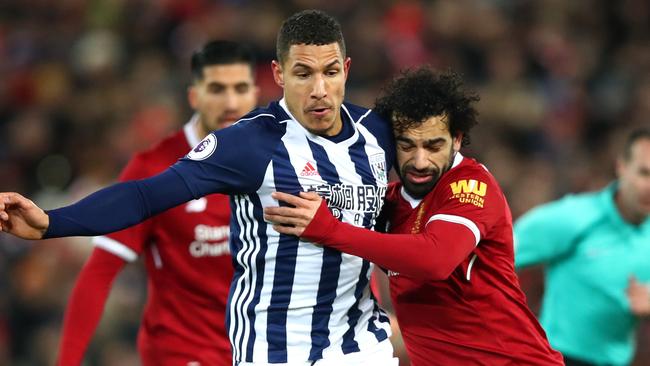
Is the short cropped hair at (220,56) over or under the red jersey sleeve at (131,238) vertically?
over

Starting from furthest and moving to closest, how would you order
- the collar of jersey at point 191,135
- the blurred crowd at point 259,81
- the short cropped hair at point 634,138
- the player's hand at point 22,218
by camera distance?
the blurred crowd at point 259,81
the short cropped hair at point 634,138
the collar of jersey at point 191,135
the player's hand at point 22,218

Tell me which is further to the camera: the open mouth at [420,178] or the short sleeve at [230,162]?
the open mouth at [420,178]

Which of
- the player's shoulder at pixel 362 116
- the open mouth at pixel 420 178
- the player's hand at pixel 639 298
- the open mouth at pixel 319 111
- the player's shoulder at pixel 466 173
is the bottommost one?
the player's hand at pixel 639 298

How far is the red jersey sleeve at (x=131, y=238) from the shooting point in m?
5.35

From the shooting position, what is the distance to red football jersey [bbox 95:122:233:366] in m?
5.36

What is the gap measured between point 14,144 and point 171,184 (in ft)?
25.7

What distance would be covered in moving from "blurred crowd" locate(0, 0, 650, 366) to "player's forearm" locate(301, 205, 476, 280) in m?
5.26

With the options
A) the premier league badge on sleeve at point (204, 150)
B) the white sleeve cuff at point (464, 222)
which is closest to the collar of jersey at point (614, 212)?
the white sleeve cuff at point (464, 222)

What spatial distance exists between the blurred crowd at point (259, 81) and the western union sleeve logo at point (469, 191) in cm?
502

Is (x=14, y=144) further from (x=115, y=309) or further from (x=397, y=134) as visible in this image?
(x=397, y=134)

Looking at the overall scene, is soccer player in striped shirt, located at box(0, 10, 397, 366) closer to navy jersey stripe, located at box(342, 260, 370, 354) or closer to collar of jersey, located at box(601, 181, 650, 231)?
navy jersey stripe, located at box(342, 260, 370, 354)

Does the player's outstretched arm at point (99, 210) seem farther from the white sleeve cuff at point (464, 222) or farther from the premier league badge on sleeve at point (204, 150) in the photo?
the white sleeve cuff at point (464, 222)

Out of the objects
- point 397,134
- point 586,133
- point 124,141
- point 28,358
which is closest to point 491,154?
point 586,133

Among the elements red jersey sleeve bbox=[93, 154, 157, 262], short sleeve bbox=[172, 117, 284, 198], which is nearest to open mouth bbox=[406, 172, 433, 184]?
short sleeve bbox=[172, 117, 284, 198]
